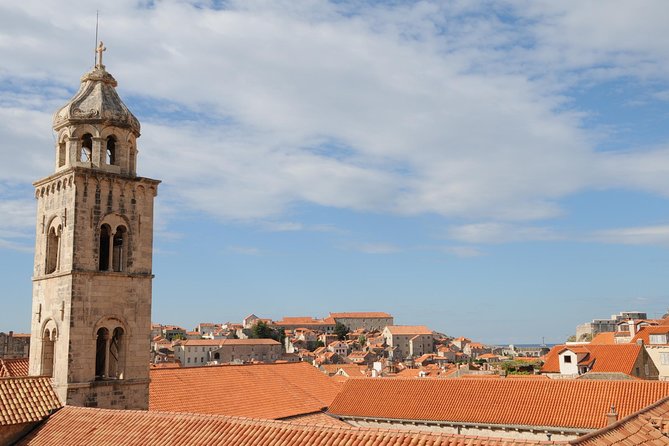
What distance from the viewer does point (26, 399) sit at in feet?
55.3

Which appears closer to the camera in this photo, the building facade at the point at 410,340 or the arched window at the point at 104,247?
the arched window at the point at 104,247

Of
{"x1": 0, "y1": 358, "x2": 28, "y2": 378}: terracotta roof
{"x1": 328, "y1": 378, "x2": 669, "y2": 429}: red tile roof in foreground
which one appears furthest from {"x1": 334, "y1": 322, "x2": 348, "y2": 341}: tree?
{"x1": 0, "y1": 358, "x2": 28, "y2": 378}: terracotta roof

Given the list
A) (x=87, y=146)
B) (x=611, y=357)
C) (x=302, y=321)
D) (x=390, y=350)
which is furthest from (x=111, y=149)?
(x=302, y=321)

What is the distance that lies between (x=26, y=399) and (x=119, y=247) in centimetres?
499

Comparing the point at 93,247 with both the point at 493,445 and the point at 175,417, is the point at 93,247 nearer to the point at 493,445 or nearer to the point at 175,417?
the point at 175,417

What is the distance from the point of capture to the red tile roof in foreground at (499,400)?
82.4 feet

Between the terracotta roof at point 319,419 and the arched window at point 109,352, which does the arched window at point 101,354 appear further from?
the terracotta roof at point 319,419

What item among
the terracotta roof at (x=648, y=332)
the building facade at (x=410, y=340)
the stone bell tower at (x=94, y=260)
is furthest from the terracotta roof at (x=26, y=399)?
the building facade at (x=410, y=340)

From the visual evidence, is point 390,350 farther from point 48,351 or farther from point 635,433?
point 635,433

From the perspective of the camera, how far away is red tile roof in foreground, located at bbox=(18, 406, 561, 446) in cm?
1183

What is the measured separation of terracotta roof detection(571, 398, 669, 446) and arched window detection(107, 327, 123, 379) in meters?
13.5

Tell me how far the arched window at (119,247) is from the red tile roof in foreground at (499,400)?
15.2m

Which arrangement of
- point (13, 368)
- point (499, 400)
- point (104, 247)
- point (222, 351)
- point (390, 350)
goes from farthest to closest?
point (390, 350) → point (222, 351) → point (499, 400) → point (13, 368) → point (104, 247)

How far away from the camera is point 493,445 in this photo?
10.5 meters
